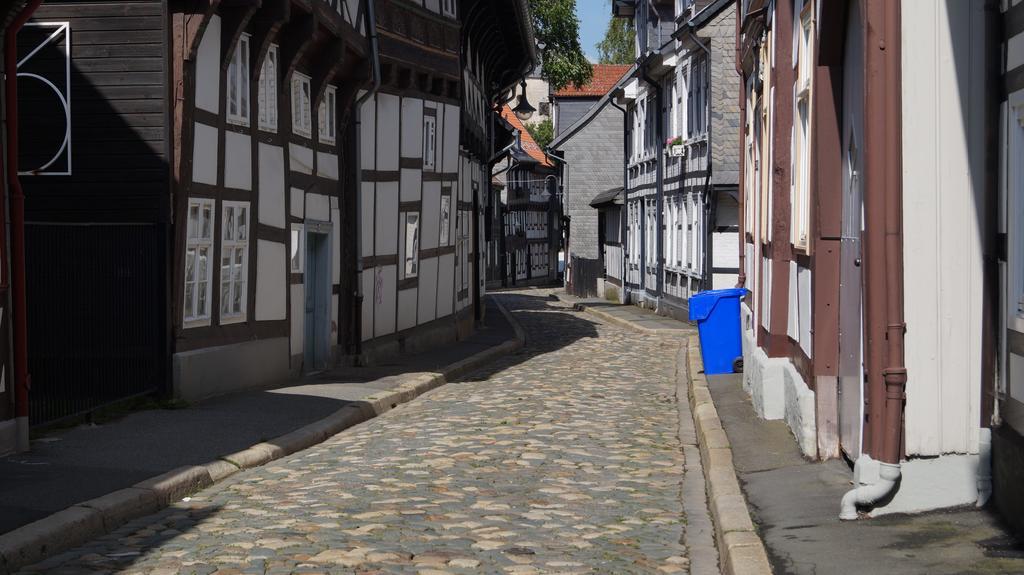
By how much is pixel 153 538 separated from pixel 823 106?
5.36 metres

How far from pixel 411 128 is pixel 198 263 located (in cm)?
914

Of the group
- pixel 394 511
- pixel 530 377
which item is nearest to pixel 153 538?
pixel 394 511

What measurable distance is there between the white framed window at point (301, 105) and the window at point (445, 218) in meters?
7.14

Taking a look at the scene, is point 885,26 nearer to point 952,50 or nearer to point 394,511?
point 952,50

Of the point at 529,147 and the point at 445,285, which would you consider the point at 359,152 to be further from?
the point at 529,147

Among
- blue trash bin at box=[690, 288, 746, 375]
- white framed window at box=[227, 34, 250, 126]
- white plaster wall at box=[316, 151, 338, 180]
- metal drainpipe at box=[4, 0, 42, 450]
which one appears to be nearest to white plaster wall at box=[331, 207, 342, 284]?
white plaster wall at box=[316, 151, 338, 180]

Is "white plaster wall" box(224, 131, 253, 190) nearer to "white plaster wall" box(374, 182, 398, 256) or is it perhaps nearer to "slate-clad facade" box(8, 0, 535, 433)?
"slate-clad facade" box(8, 0, 535, 433)

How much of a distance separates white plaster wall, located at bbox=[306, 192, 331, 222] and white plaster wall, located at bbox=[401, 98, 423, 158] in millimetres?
3625

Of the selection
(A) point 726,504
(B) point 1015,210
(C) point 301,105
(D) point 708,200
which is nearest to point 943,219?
(B) point 1015,210

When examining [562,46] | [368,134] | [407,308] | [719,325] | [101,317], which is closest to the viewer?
[101,317]

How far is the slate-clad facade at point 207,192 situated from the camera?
12.5m

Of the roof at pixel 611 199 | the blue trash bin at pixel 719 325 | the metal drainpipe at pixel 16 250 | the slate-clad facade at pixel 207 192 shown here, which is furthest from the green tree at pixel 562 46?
the metal drainpipe at pixel 16 250

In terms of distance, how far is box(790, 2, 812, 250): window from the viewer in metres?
10.3

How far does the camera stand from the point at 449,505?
332 inches
